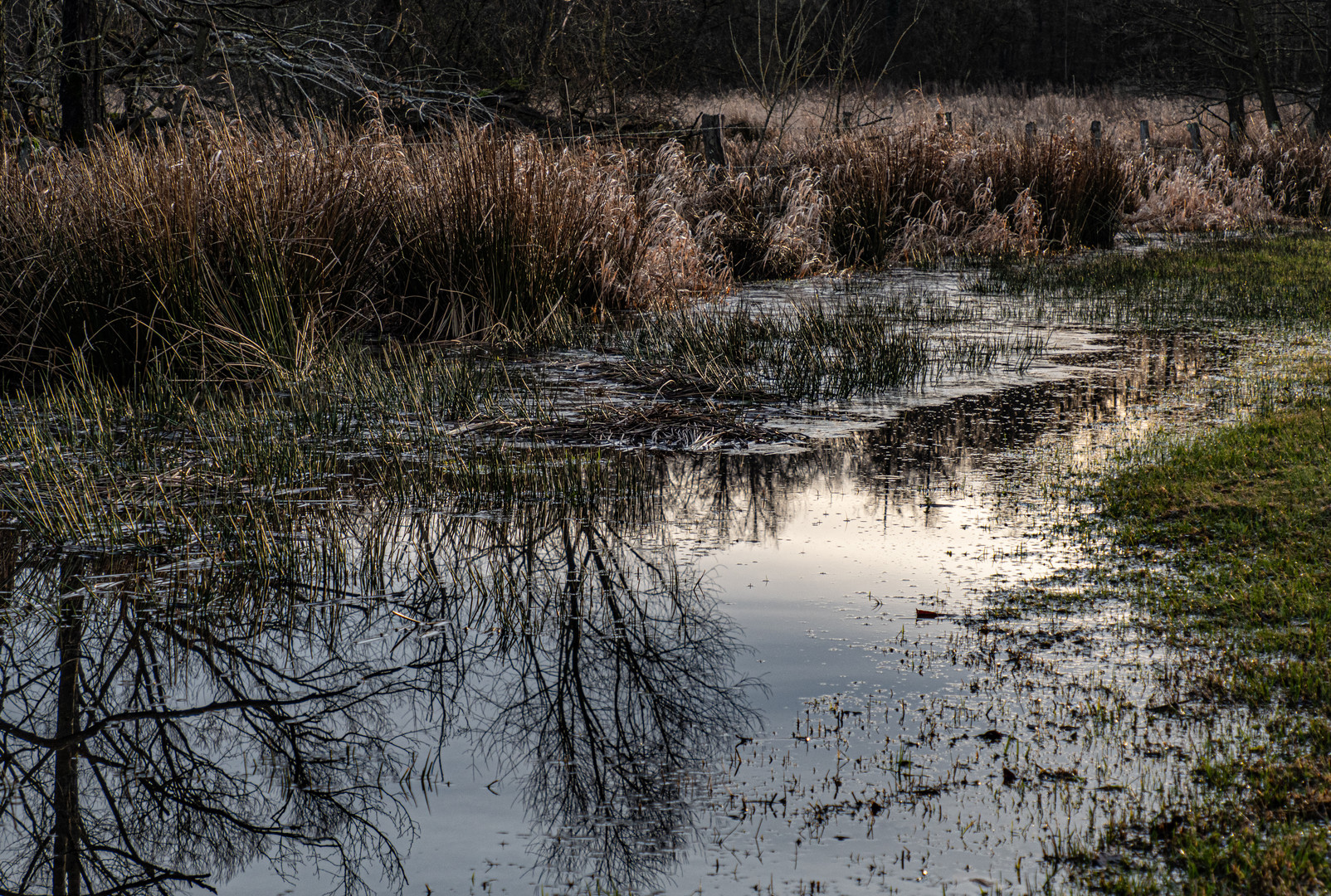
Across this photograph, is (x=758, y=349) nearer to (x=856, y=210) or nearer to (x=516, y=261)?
(x=516, y=261)

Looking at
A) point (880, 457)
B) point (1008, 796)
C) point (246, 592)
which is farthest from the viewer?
point (880, 457)

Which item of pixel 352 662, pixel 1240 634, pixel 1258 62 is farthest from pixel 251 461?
pixel 1258 62

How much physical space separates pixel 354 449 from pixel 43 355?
2.81 metres

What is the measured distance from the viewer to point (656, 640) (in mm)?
3277

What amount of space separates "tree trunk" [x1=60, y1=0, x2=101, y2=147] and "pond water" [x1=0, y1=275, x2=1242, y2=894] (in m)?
6.78

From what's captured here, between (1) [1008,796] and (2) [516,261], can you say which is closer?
(1) [1008,796]

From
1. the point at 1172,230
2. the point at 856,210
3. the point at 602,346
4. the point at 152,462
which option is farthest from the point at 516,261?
the point at 1172,230

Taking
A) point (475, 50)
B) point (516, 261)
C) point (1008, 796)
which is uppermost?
point (475, 50)

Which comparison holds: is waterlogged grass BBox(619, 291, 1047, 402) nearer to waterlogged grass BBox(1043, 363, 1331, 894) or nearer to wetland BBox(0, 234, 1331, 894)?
wetland BBox(0, 234, 1331, 894)

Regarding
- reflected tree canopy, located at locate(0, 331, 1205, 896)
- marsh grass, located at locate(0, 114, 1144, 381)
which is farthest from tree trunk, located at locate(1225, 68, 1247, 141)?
reflected tree canopy, located at locate(0, 331, 1205, 896)

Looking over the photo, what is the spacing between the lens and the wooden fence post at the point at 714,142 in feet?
45.0

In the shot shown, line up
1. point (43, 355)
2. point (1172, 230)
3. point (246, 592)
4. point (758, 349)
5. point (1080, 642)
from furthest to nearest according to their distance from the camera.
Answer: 1. point (1172, 230)
2. point (758, 349)
3. point (43, 355)
4. point (246, 592)
5. point (1080, 642)

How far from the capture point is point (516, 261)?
8.26 metres

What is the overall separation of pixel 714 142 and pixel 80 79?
7.08 m
